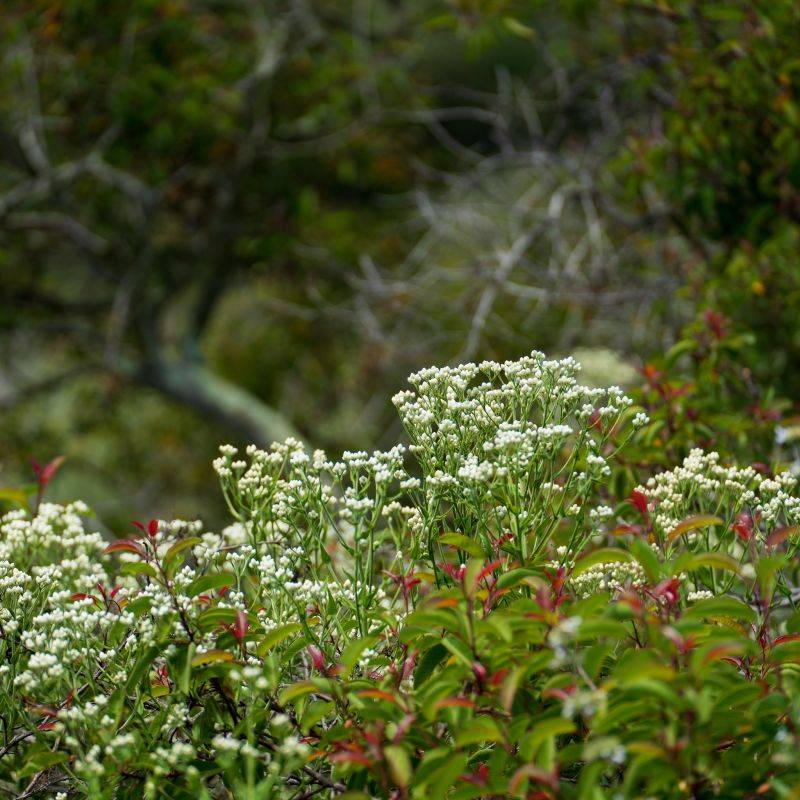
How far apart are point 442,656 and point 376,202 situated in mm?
7333

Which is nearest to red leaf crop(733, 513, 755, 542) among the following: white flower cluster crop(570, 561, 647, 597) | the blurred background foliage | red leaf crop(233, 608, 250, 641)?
white flower cluster crop(570, 561, 647, 597)

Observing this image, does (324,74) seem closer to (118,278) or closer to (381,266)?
(381,266)

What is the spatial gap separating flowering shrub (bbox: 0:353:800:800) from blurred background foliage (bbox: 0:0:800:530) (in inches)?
50.5

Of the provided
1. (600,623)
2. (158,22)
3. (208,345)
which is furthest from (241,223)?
(600,623)

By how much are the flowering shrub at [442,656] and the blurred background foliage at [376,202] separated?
128cm

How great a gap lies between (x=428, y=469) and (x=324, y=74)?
20.2 feet

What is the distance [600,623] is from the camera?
1461 mm

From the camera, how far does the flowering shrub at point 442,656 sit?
58.7 inches

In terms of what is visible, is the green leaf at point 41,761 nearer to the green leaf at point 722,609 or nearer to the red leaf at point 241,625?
the red leaf at point 241,625

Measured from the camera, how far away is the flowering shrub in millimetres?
1491

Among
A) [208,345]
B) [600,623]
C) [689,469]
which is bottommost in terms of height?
[600,623]

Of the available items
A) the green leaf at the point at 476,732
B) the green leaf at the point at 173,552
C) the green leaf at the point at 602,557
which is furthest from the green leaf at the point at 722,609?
the green leaf at the point at 173,552

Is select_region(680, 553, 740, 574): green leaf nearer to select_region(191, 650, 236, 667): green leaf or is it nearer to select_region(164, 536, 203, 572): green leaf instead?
select_region(191, 650, 236, 667): green leaf

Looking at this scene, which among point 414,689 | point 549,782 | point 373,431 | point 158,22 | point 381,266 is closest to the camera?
point 549,782
